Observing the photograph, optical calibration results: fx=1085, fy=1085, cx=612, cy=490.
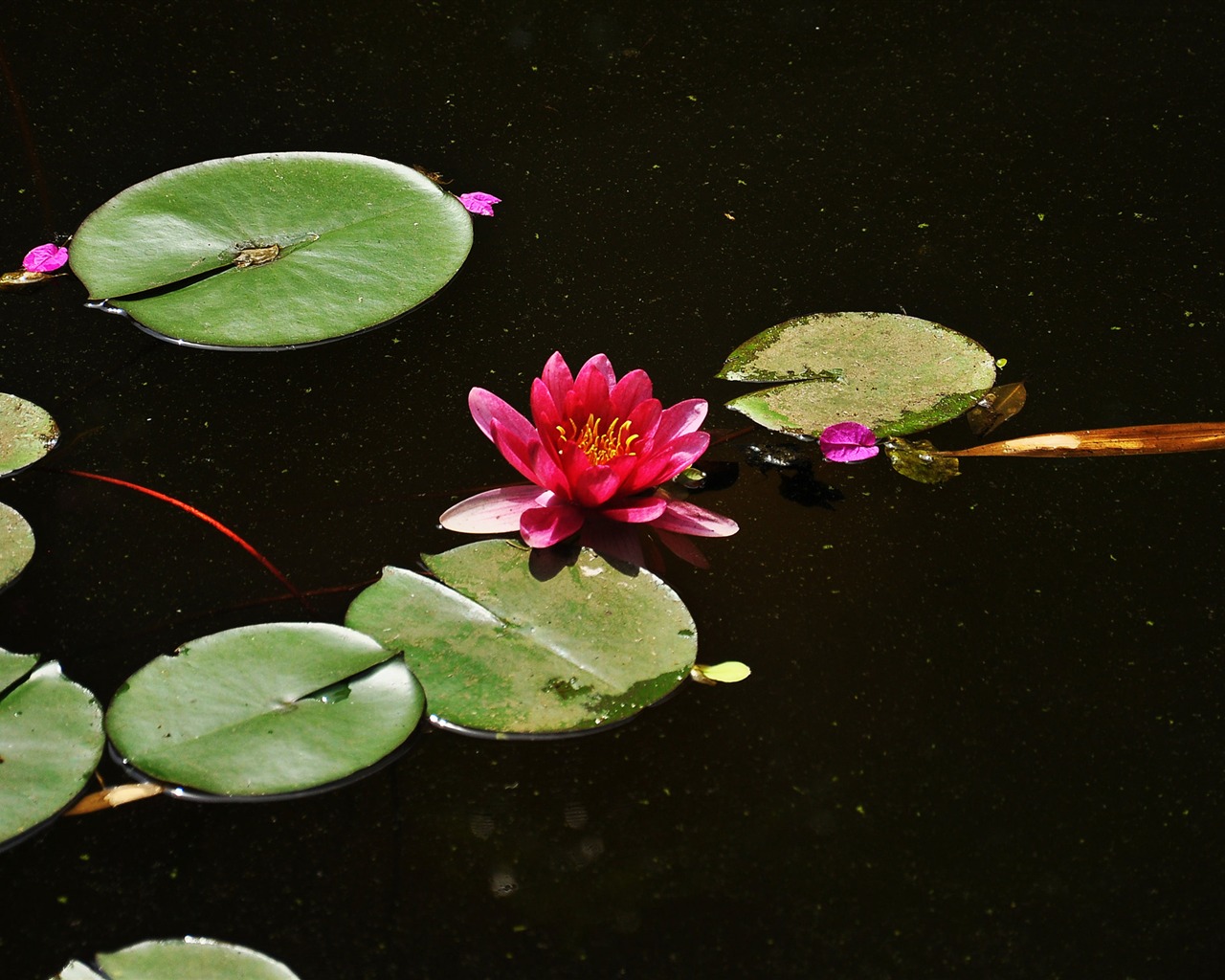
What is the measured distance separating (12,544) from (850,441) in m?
1.09

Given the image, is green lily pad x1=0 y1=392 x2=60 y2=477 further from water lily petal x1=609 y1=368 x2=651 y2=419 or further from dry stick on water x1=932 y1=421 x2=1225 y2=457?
dry stick on water x1=932 y1=421 x2=1225 y2=457

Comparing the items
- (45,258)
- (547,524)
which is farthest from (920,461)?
(45,258)

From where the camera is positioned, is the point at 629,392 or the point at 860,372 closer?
the point at 629,392

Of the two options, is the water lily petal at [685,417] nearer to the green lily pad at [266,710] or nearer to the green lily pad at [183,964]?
the green lily pad at [266,710]

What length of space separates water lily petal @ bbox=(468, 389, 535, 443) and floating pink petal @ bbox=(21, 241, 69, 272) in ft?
2.56

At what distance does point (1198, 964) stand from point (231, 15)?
2.34m

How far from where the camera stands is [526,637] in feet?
4.11

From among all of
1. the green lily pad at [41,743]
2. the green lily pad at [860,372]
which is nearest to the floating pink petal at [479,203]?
the green lily pad at [860,372]

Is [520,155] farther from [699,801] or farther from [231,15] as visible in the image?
[699,801]

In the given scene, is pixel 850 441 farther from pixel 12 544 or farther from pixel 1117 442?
pixel 12 544

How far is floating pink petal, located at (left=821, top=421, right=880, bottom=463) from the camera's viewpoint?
1.51 metres

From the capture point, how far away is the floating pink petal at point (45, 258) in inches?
67.2

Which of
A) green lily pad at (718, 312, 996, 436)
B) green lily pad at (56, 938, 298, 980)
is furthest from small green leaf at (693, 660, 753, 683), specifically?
green lily pad at (56, 938, 298, 980)

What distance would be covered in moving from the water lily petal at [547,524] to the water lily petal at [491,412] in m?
0.12
